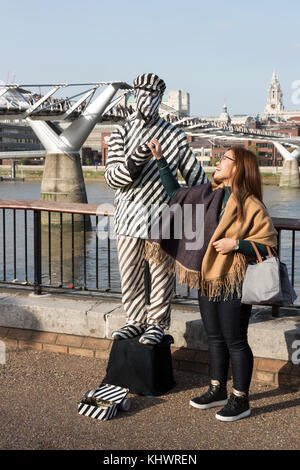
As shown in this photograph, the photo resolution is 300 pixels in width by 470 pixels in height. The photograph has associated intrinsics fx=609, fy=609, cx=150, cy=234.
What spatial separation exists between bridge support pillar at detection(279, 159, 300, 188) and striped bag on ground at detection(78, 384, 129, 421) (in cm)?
6419

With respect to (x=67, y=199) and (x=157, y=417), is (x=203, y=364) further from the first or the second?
(x=67, y=199)

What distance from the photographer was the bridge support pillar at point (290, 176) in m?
65.6

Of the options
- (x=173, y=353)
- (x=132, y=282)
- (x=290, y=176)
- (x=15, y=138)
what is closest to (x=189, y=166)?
(x=132, y=282)

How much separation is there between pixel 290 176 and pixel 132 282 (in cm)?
6434

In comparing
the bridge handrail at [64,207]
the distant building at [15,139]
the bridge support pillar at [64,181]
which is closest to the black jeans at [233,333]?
the bridge handrail at [64,207]

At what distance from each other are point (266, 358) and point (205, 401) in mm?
618

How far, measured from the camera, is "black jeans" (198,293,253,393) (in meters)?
3.22

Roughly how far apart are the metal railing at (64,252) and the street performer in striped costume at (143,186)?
0.44 meters

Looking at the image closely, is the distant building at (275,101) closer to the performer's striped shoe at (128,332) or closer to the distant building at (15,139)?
the distant building at (15,139)

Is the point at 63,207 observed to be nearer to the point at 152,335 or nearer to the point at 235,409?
the point at 152,335

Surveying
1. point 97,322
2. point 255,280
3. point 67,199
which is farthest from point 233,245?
point 67,199

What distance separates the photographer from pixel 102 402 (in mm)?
3365

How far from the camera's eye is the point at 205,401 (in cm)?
344

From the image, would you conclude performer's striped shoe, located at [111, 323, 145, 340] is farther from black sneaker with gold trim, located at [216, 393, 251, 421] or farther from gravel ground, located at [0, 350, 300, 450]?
black sneaker with gold trim, located at [216, 393, 251, 421]
